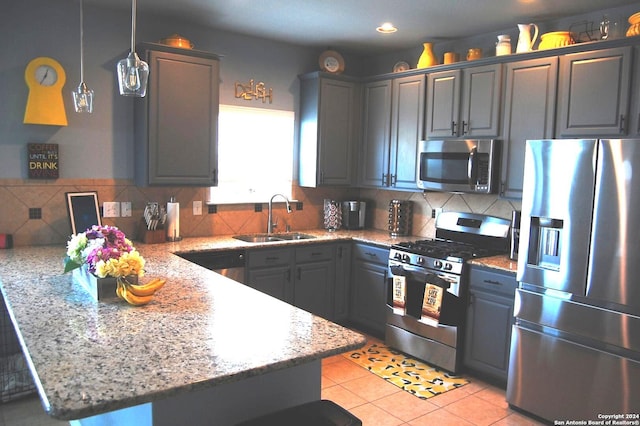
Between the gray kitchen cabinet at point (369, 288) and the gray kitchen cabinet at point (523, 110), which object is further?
the gray kitchen cabinet at point (369, 288)

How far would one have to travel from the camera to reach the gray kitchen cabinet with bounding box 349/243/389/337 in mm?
4316

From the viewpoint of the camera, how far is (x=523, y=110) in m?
3.60

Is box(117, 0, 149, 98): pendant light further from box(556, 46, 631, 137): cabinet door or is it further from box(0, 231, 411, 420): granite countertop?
box(556, 46, 631, 137): cabinet door

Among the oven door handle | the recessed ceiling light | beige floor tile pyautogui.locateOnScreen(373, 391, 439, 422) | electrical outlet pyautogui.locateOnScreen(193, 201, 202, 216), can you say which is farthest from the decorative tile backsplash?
beige floor tile pyautogui.locateOnScreen(373, 391, 439, 422)

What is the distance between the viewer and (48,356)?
162 centimetres

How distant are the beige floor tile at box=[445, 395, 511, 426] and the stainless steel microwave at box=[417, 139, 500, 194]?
58.2 inches

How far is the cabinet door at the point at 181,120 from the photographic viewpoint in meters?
3.75

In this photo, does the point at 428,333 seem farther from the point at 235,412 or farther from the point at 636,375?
the point at 235,412

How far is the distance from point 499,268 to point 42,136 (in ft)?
10.7

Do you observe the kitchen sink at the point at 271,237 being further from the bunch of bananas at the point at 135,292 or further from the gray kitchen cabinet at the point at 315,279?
the bunch of bananas at the point at 135,292

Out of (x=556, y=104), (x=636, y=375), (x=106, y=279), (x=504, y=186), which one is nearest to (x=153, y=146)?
(x=106, y=279)

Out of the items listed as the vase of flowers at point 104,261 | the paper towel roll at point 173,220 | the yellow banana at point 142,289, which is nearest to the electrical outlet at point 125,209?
the paper towel roll at point 173,220

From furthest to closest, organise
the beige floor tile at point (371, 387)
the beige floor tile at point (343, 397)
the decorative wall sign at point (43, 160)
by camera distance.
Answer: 1. the decorative wall sign at point (43, 160)
2. the beige floor tile at point (371, 387)
3. the beige floor tile at point (343, 397)

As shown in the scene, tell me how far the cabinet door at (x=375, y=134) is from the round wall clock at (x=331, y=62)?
0.31 m
